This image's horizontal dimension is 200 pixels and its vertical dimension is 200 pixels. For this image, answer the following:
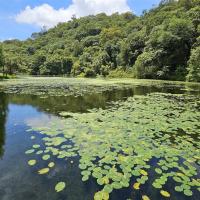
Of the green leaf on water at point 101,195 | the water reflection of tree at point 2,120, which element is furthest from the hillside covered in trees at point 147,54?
the green leaf on water at point 101,195

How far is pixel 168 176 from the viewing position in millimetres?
5094

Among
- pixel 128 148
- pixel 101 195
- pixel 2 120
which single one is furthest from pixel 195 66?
pixel 101 195

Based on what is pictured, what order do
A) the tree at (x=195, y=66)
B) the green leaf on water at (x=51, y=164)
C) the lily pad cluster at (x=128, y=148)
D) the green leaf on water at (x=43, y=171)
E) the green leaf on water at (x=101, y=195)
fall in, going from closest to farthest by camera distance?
the green leaf on water at (x=101, y=195) → the lily pad cluster at (x=128, y=148) → the green leaf on water at (x=43, y=171) → the green leaf on water at (x=51, y=164) → the tree at (x=195, y=66)

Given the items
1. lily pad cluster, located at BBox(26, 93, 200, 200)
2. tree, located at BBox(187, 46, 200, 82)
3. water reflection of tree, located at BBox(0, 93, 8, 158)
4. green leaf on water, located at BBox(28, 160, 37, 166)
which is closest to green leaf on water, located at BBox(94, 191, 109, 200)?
lily pad cluster, located at BBox(26, 93, 200, 200)

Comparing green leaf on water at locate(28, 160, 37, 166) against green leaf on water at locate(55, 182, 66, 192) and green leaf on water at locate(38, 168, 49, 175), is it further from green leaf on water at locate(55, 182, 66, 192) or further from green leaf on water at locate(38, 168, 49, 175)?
green leaf on water at locate(55, 182, 66, 192)

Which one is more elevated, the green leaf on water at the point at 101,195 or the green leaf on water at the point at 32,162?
the green leaf on water at the point at 101,195

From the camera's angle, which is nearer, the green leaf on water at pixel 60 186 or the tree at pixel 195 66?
the green leaf on water at pixel 60 186

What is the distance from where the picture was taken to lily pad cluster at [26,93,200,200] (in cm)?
486

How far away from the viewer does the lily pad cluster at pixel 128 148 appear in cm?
486

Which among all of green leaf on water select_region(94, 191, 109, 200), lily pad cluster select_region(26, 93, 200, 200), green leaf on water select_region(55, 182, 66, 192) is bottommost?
lily pad cluster select_region(26, 93, 200, 200)

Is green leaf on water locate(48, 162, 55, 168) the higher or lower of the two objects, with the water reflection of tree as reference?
higher

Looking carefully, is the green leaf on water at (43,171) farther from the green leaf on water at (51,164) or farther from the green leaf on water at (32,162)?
the green leaf on water at (32,162)

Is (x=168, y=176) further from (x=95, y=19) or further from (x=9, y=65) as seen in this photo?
(x=95, y=19)

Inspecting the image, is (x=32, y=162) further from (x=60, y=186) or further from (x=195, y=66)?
(x=195, y=66)
